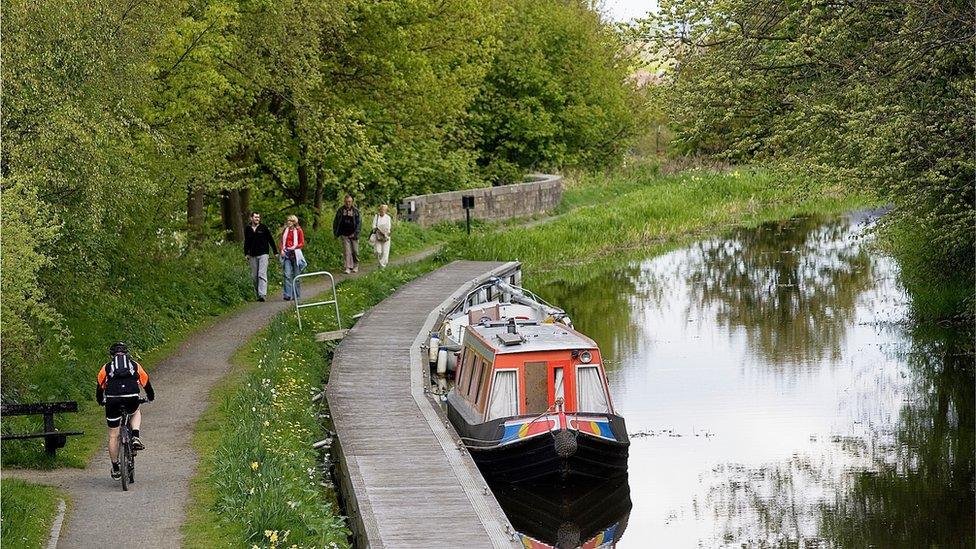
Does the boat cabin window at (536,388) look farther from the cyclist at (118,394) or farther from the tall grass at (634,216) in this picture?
the tall grass at (634,216)

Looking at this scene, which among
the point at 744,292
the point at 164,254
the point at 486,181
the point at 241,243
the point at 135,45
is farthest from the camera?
the point at 486,181

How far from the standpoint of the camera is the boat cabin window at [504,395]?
60.4ft

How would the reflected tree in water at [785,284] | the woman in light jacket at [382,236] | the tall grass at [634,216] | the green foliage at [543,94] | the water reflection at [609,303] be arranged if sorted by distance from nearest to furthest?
the reflected tree in water at [785,284] → the water reflection at [609,303] → the woman in light jacket at [382,236] → the tall grass at [634,216] → the green foliage at [543,94]

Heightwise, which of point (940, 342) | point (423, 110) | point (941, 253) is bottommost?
point (940, 342)

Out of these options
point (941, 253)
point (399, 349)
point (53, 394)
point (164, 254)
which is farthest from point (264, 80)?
point (941, 253)

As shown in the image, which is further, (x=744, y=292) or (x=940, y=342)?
(x=744, y=292)

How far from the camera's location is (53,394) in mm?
17422

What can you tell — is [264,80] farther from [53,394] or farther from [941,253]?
[941,253]

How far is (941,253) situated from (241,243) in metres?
15.4

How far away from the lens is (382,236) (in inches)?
1273

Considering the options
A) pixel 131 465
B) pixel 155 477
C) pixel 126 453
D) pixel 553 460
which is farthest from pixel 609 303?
pixel 126 453

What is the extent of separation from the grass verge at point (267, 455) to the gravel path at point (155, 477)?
0.18 metres

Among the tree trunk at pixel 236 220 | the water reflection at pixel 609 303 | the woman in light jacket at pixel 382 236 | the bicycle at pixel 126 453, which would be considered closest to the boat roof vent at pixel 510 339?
the bicycle at pixel 126 453

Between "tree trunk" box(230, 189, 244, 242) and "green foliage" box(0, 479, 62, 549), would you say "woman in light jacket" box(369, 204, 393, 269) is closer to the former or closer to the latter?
"tree trunk" box(230, 189, 244, 242)
